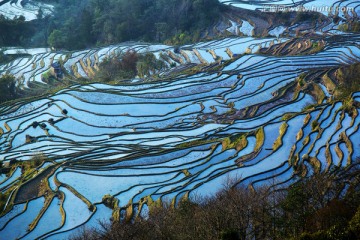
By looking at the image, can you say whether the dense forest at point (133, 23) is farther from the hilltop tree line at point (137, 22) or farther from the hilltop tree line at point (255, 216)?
the hilltop tree line at point (255, 216)

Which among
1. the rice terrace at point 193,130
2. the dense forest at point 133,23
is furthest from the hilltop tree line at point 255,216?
the dense forest at point 133,23

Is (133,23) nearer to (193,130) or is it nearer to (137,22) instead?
(137,22)

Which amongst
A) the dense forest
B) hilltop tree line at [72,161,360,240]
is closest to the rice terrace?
hilltop tree line at [72,161,360,240]

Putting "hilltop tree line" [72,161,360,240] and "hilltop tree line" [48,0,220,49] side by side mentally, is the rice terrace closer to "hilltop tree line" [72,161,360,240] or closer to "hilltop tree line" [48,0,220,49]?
"hilltop tree line" [72,161,360,240]

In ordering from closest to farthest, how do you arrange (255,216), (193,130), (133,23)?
(255,216) < (193,130) < (133,23)

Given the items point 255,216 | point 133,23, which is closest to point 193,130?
point 255,216

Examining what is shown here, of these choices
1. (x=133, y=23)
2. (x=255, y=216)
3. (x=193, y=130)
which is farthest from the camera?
(x=133, y=23)
